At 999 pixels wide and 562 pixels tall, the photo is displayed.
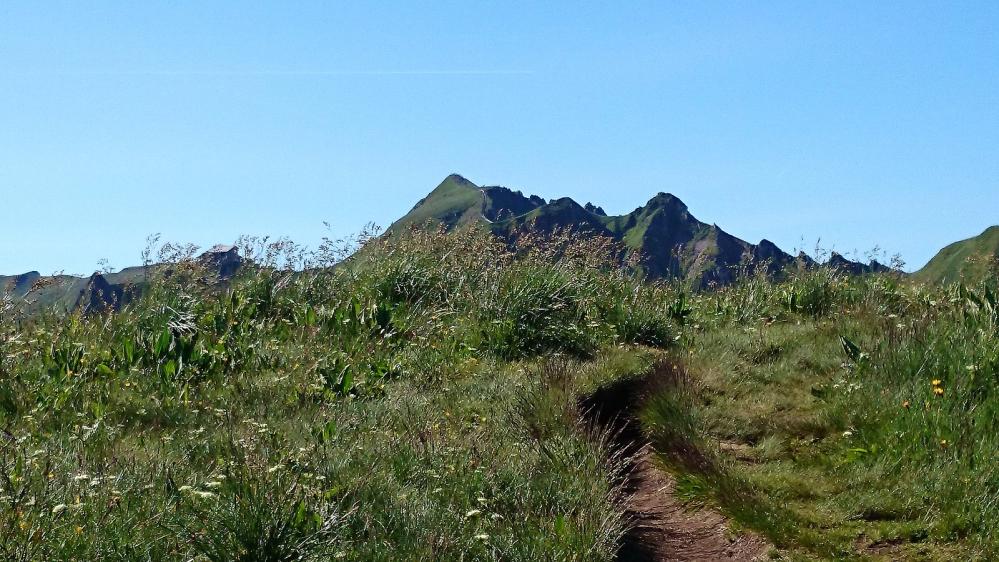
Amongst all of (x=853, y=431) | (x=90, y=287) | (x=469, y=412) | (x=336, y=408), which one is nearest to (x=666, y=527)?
(x=853, y=431)

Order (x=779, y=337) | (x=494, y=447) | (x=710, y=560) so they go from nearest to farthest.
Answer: (x=710, y=560) < (x=494, y=447) < (x=779, y=337)

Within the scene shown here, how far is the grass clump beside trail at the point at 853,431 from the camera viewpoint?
6.04 m

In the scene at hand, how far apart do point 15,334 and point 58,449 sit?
4.11 meters

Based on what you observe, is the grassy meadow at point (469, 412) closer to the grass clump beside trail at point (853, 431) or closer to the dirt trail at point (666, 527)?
the grass clump beside trail at point (853, 431)

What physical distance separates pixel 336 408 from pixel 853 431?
4644 millimetres

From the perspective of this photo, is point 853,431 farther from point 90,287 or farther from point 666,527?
point 90,287

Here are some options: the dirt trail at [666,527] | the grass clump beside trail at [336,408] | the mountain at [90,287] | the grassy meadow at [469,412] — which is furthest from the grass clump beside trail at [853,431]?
the mountain at [90,287]

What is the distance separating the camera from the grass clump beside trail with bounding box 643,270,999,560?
604 cm

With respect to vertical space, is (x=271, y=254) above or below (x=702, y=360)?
above

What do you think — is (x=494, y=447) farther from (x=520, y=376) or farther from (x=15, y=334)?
(x=15, y=334)

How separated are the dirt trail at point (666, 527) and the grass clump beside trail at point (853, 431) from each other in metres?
0.14

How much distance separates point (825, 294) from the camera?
13.4 metres

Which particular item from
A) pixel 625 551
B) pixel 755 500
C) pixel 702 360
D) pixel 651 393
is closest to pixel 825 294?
pixel 702 360

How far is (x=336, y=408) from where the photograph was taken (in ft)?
26.6
